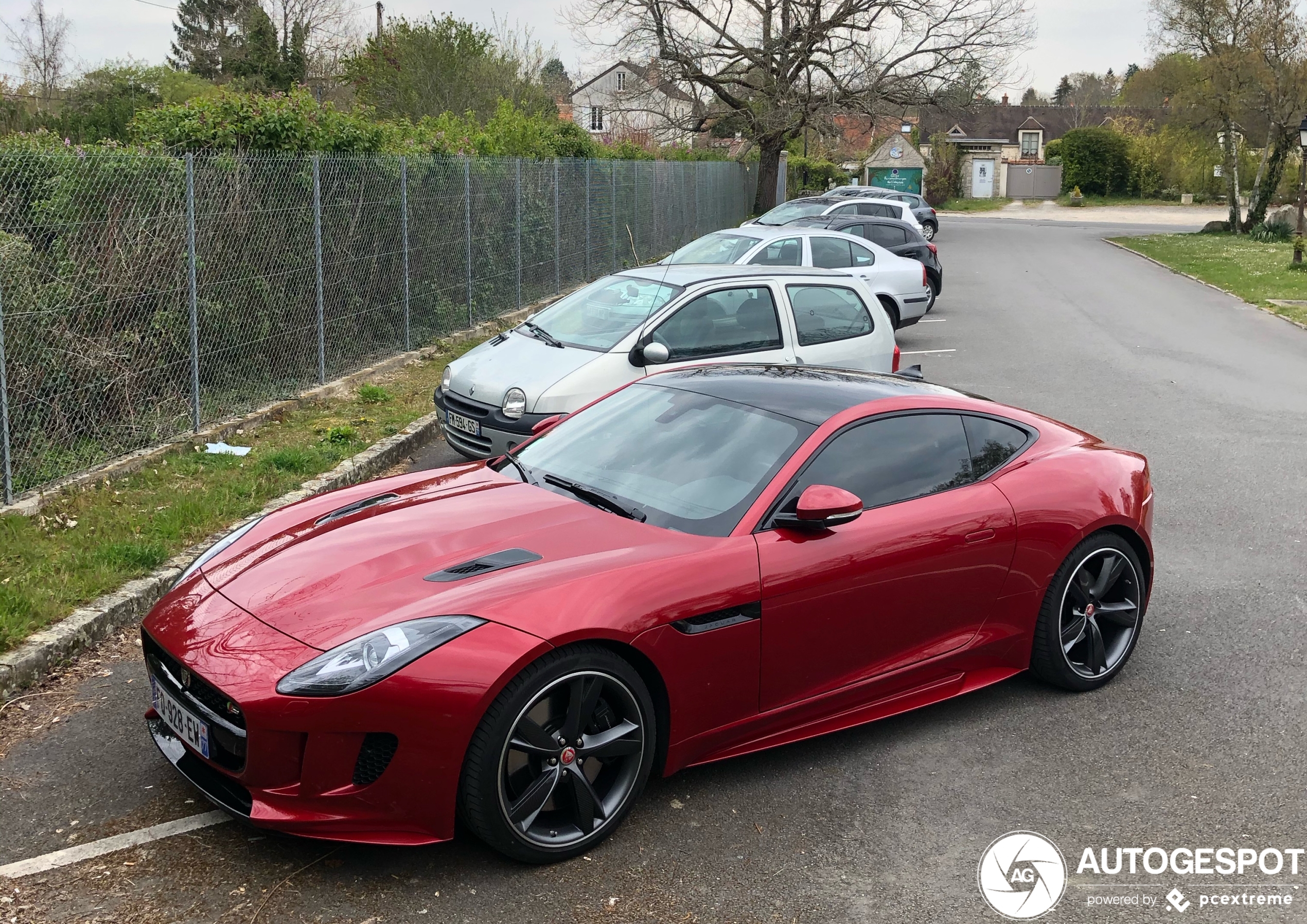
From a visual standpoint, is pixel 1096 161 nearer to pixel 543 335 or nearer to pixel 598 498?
pixel 543 335

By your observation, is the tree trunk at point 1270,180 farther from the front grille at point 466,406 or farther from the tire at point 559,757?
the tire at point 559,757

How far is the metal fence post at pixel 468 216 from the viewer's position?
45.9 ft

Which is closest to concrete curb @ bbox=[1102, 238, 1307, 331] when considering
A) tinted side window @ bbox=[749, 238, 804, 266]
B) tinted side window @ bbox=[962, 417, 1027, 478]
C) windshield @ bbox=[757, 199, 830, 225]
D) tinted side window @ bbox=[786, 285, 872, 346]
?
windshield @ bbox=[757, 199, 830, 225]

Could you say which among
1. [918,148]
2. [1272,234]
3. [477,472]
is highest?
[918,148]

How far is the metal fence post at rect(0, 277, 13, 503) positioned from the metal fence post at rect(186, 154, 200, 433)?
1921mm

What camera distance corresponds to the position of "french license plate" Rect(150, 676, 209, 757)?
3.57 meters

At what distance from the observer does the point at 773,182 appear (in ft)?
135

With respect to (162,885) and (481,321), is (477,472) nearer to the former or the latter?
(162,885)

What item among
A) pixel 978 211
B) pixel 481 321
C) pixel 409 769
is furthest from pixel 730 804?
pixel 978 211

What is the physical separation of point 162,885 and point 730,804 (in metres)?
1.84

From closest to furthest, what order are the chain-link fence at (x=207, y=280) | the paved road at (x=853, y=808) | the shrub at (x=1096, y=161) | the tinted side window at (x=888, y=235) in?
the paved road at (x=853, y=808) → the chain-link fence at (x=207, y=280) → the tinted side window at (x=888, y=235) → the shrub at (x=1096, y=161)

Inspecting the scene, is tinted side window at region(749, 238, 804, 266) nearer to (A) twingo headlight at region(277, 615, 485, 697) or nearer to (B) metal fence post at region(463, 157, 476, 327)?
(B) metal fence post at region(463, 157, 476, 327)

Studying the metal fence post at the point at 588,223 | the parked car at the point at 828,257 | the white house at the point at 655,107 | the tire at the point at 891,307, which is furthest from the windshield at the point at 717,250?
the white house at the point at 655,107

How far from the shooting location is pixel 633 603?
12.3 ft
